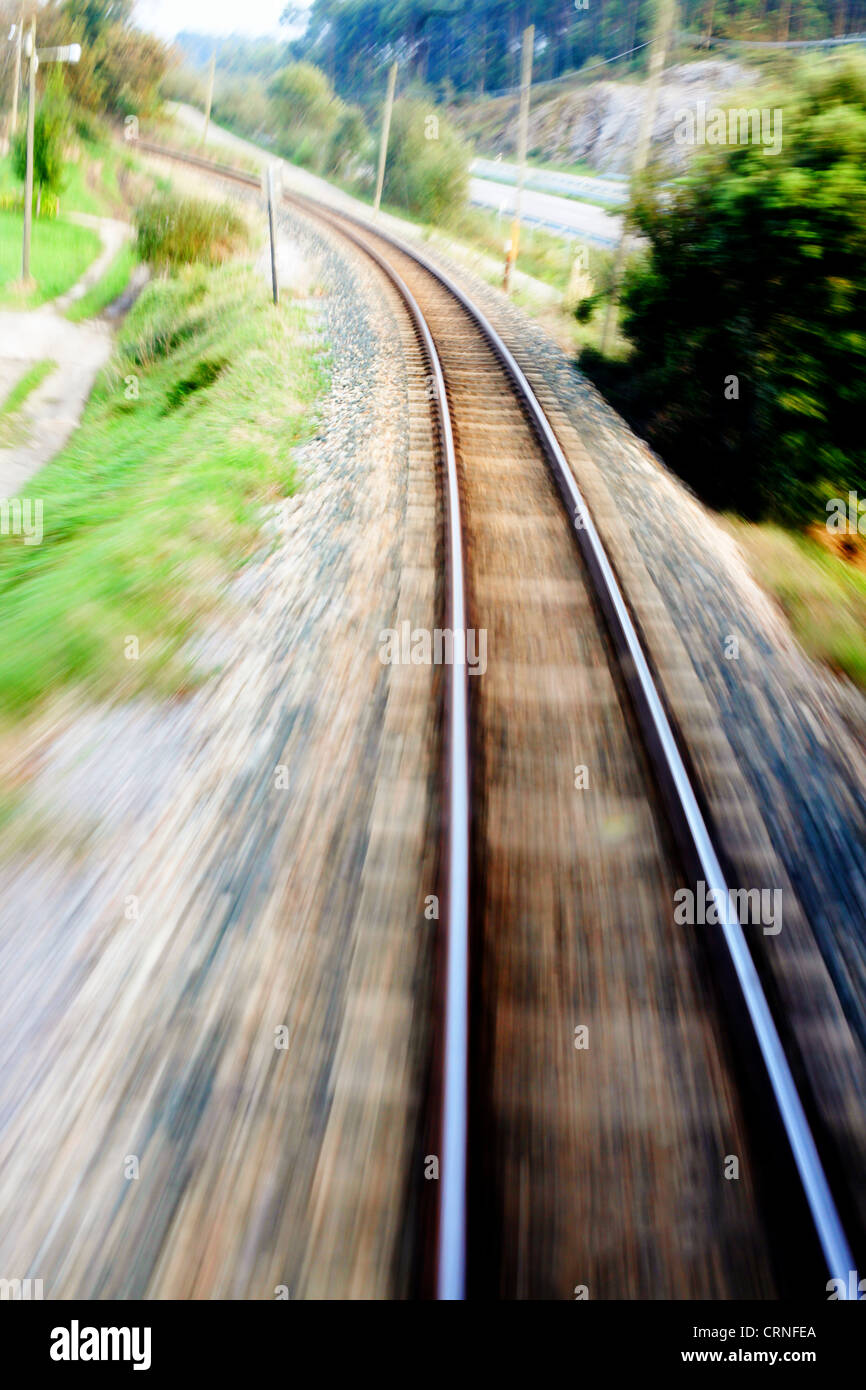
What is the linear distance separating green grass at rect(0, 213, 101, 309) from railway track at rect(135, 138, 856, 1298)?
72.7 ft

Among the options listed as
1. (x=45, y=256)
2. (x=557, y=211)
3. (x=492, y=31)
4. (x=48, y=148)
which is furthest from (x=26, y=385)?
(x=492, y=31)

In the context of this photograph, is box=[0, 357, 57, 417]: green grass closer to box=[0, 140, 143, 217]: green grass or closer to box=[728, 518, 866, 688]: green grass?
box=[728, 518, 866, 688]: green grass

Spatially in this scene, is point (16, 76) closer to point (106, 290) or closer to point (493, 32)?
point (106, 290)

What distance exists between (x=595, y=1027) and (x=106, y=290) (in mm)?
25482

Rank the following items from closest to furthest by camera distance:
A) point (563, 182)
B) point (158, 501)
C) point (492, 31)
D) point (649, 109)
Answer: point (158, 501)
point (649, 109)
point (563, 182)
point (492, 31)

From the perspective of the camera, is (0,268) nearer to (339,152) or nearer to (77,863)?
(77,863)

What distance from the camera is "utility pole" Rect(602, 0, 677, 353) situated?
10.3 m

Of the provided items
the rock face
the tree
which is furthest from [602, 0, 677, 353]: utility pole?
the rock face

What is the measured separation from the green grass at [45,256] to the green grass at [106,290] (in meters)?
0.86

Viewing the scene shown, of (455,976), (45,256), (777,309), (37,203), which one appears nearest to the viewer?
(455,976)

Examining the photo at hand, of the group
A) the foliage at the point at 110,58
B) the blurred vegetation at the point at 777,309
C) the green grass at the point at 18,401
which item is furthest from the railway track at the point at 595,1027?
the foliage at the point at 110,58

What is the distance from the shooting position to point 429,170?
30281 mm

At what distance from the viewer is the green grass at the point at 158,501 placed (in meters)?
5.12

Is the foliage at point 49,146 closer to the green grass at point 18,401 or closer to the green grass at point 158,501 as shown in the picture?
the green grass at point 18,401
